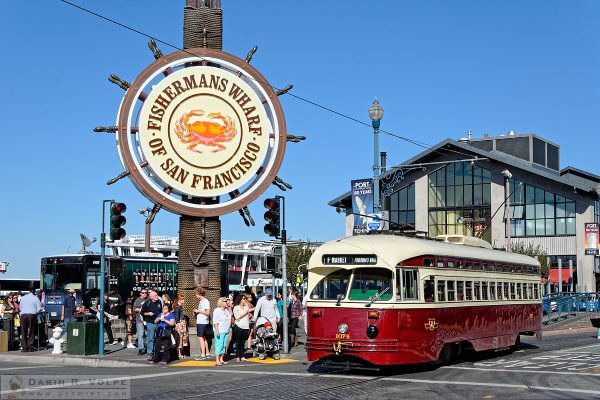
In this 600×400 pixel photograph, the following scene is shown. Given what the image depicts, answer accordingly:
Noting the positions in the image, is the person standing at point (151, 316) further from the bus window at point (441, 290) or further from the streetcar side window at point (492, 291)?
the streetcar side window at point (492, 291)

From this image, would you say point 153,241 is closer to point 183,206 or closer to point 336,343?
point 183,206

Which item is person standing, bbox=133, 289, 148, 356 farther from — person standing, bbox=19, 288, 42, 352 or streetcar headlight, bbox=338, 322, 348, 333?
streetcar headlight, bbox=338, 322, 348, 333

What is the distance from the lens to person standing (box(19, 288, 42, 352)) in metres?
23.1

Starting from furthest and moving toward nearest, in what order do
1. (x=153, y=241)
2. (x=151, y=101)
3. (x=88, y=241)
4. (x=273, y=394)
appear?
(x=153, y=241) < (x=88, y=241) < (x=151, y=101) < (x=273, y=394)

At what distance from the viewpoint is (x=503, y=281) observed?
23156 millimetres

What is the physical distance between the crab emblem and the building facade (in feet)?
122

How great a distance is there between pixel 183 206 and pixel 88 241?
47.7ft

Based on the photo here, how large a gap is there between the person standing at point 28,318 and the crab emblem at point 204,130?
20.9 feet

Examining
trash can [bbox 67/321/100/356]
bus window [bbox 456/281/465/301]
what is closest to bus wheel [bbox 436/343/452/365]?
bus window [bbox 456/281/465/301]

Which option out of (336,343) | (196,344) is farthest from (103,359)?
(336,343)

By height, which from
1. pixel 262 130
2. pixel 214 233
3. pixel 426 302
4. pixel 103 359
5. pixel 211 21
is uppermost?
pixel 211 21

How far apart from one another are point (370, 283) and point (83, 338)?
27.9 ft

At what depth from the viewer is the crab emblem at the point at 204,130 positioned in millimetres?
22438

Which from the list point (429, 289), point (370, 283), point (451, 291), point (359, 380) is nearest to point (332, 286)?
point (370, 283)
